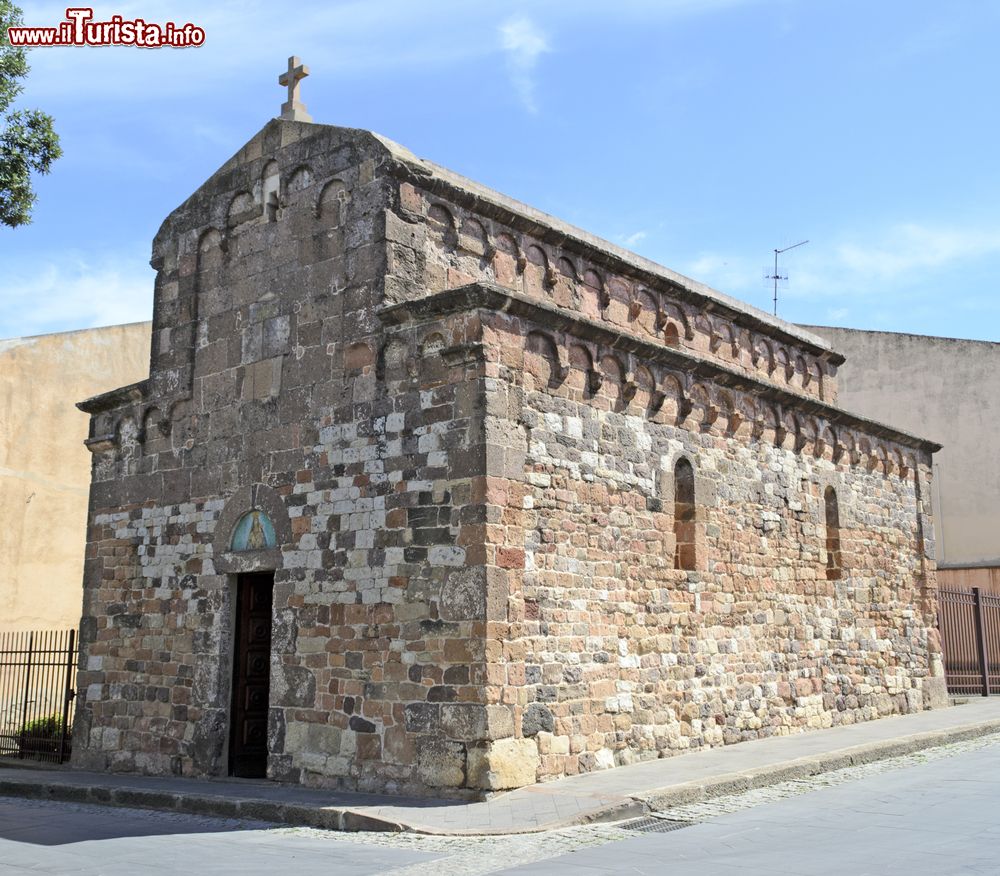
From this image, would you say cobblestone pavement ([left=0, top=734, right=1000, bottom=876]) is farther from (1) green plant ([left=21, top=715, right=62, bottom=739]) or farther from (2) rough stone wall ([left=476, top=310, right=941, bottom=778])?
(1) green plant ([left=21, top=715, right=62, bottom=739])

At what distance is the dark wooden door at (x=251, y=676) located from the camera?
1093 centimetres

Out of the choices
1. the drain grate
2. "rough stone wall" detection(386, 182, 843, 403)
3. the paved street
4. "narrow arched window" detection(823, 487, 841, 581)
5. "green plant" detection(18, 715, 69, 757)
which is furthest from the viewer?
"narrow arched window" detection(823, 487, 841, 581)

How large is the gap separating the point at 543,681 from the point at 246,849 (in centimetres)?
291

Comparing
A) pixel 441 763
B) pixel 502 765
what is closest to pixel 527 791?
pixel 502 765

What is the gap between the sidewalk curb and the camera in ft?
25.5

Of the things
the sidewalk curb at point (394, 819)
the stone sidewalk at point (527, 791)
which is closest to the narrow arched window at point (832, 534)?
the stone sidewalk at point (527, 791)

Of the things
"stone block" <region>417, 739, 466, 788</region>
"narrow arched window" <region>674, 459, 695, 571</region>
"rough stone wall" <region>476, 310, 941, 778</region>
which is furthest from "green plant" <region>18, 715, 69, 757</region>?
"narrow arched window" <region>674, 459, 695, 571</region>

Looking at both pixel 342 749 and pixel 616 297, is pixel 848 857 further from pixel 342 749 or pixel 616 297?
pixel 616 297

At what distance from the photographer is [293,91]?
11.8 metres

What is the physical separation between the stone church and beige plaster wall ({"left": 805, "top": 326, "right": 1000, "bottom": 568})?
1123 centimetres

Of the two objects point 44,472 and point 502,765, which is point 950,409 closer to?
point 502,765

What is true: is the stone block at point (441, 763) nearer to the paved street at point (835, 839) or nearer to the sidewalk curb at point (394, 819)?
the sidewalk curb at point (394, 819)

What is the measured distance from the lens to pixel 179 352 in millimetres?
12266

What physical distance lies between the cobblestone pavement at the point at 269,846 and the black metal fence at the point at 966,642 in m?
10.3
